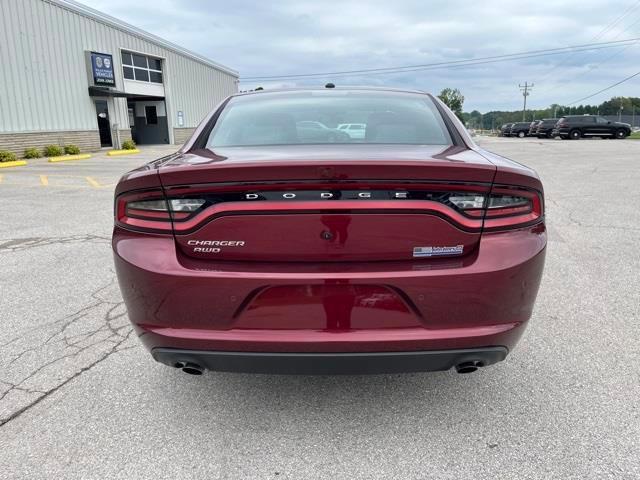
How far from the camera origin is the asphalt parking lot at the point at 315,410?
6.86ft

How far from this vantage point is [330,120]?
3016 mm

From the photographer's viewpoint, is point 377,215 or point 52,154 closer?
point 377,215

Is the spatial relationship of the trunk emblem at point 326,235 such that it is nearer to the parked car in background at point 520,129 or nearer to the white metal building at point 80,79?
the white metal building at point 80,79

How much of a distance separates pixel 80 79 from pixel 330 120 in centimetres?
2391

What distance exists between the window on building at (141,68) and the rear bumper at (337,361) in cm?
2902

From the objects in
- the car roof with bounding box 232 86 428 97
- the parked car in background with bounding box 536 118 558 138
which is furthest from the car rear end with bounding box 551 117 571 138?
the car roof with bounding box 232 86 428 97

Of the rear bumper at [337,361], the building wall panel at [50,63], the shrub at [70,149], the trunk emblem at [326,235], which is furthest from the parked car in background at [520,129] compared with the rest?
the trunk emblem at [326,235]

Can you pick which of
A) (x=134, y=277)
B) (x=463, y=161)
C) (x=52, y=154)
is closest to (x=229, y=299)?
(x=134, y=277)

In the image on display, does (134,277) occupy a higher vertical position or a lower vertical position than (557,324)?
higher

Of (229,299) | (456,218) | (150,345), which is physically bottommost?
(150,345)

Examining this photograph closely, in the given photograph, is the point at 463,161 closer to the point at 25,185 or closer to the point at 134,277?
the point at 134,277

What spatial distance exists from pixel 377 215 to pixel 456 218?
0.33 m

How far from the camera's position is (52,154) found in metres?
20.5

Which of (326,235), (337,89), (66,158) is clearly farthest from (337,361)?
(66,158)
